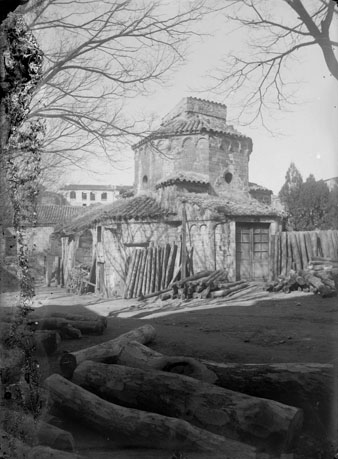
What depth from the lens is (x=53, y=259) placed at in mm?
3107

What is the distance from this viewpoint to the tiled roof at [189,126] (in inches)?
145

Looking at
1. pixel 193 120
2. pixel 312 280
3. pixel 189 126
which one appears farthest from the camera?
pixel 312 280

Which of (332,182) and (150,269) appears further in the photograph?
(150,269)

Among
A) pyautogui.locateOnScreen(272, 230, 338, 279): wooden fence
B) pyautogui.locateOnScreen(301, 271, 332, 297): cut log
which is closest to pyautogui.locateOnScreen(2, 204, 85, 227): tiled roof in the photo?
pyautogui.locateOnScreen(272, 230, 338, 279): wooden fence

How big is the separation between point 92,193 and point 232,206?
5.06 ft

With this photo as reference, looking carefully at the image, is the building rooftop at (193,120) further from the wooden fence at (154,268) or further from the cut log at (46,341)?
the cut log at (46,341)

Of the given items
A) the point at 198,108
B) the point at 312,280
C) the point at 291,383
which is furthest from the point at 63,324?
the point at 312,280

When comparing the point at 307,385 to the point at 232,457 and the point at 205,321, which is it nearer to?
the point at 232,457

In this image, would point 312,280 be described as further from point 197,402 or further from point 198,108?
point 197,402

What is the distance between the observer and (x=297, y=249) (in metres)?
4.42

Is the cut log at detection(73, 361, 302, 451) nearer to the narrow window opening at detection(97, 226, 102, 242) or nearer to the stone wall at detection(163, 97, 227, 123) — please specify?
the narrow window opening at detection(97, 226, 102, 242)

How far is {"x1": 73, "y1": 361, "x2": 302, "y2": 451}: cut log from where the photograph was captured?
2.25 meters

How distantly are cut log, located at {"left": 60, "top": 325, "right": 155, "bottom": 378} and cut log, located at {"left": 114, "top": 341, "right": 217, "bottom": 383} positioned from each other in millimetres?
48

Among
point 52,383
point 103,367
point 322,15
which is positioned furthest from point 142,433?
point 322,15
